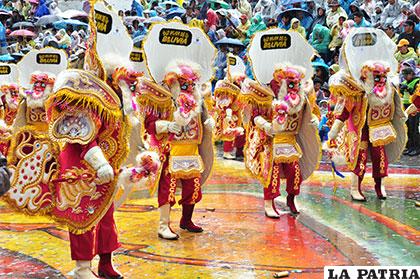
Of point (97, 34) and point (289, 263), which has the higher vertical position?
point (97, 34)

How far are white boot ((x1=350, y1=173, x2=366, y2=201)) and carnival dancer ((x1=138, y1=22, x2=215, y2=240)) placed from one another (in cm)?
236

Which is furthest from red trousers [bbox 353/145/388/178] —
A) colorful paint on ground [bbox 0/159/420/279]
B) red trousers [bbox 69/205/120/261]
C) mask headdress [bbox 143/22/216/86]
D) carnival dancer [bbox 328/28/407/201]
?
red trousers [bbox 69/205/120/261]

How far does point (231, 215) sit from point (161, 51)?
221 centimetres

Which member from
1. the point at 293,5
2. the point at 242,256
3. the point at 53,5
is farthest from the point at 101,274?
the point at 53,5

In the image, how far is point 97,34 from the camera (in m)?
5.10

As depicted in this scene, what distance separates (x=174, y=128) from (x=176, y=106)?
246mm

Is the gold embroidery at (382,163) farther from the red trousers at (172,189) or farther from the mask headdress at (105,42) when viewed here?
the mask headdress at (105,42)

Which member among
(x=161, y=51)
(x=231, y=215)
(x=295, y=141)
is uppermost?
(x=161, y=51)

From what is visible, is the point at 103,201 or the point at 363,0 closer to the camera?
the point at 103,201

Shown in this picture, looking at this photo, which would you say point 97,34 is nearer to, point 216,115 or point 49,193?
point 49,193

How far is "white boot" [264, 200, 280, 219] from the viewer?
304 inches

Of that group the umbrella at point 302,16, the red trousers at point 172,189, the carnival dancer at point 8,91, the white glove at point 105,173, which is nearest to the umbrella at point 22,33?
the umbrella at point 302,16

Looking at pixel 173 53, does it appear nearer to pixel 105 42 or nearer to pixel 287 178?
pixel 105 42

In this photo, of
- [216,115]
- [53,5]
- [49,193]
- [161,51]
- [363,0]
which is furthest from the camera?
[53,5]
